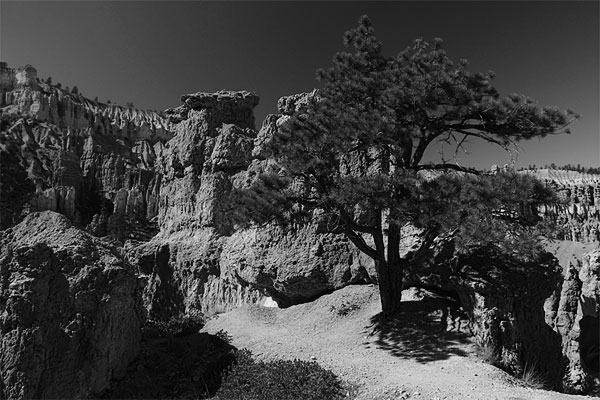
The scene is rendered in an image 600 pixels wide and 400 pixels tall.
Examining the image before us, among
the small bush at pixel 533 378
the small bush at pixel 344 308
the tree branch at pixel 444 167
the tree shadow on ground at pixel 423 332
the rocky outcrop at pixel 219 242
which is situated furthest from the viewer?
the rocky outcrop at pixel 219 242

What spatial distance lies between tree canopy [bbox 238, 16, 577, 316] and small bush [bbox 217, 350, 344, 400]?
9.87 feet

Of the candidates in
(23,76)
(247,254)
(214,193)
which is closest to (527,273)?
(247,254)

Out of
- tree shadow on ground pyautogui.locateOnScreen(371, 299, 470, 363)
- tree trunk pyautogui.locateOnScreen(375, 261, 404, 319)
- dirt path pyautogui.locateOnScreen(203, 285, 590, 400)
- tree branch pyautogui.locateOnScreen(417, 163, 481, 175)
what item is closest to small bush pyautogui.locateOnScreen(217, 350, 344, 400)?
dirt path pyautogui.locateOnScreen(203, 285, 590, 400)

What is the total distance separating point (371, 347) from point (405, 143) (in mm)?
4397

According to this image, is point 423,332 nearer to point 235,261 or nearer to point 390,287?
point 390,287

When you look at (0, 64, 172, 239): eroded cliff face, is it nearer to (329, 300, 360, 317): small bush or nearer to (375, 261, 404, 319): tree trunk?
(329, 300, 360, 317): small bush

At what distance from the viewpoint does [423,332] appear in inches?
336

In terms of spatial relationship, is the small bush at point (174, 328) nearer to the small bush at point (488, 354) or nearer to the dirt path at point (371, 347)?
the dirt path at point (371, 347)

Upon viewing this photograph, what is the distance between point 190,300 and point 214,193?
164 inches

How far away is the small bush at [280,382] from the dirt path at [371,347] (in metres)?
0.43

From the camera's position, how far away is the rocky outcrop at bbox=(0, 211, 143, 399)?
259 inches

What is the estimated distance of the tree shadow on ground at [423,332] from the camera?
25.3 feet

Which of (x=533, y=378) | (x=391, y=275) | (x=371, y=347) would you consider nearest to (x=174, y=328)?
(x=371, y=347)

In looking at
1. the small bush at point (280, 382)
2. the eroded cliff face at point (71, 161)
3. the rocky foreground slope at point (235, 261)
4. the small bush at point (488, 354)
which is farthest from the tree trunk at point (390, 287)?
the eroded cliff face at point (71, 161)
